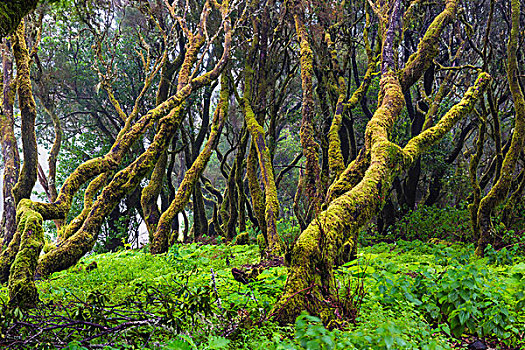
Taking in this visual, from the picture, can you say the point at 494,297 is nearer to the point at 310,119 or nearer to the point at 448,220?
the point at 310,119

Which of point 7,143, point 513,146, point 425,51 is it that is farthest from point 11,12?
point 513,146

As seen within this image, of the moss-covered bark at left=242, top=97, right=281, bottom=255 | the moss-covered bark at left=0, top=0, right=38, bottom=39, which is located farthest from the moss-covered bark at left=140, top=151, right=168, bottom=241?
the moss-covered bark at left=0, top=0, right=38, bottom=39

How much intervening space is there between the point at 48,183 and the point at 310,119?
857 centimetres

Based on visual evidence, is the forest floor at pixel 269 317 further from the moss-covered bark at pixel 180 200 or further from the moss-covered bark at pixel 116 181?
the moss-covered bark at pixel 180 200

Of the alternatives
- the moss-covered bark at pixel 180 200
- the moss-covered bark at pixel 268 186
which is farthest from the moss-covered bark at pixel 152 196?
the moss-covered bark at pixel 268 186

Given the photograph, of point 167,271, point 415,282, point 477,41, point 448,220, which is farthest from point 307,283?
point 477,41

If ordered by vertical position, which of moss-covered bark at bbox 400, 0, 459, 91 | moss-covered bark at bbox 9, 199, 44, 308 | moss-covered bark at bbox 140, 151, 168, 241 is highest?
moss-covered bark at bbox 400, 0, 459, 91

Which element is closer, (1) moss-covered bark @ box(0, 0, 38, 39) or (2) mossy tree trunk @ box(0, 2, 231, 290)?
(1) moss-covered bark @ box(0, 0, 38, 39)

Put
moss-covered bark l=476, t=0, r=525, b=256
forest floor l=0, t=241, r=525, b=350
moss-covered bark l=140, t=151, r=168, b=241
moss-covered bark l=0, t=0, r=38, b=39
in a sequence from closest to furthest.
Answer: moss-covered bark l=0, t=0, r=38, b=39 → forest floor l=0, t=241, r=525, b=350 → moss-covered bark l=476, t=0, r=525, b=256 → moss-covered bark l=140, t=151, r=168, b=241

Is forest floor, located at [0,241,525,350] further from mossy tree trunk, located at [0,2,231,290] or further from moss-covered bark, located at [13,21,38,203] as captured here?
moss-covered bark, located at [13,21,38,203]

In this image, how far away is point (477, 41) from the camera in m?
11.5

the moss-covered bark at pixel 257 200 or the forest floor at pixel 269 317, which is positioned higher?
the moss-covered bark at pixel 257 200

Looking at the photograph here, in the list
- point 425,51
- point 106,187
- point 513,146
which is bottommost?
point 513,146

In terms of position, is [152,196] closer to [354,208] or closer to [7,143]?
[7,143]
